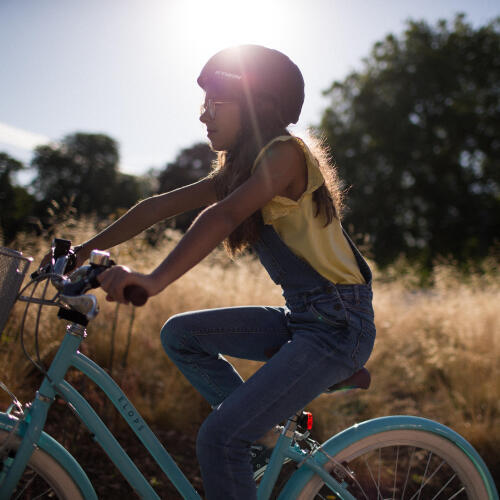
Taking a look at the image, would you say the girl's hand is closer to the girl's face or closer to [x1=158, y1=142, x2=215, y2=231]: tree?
the girl's face

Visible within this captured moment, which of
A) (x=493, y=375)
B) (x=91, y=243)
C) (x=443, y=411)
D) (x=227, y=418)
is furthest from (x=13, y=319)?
(x=493, y=375)

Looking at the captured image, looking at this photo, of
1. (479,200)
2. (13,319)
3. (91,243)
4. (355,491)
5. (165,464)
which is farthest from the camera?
(479,200)

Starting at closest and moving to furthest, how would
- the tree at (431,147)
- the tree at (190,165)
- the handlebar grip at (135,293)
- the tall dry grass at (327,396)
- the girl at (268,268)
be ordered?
the handlebar grip at (135,293) < the girl at (268,268) < the tall dry grass at (327,396) < the tree at (431,147) < the tree at (190,165)

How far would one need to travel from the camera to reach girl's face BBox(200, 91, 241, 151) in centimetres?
177

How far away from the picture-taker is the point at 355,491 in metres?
3.37

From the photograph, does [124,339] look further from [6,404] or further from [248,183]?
[248,183]

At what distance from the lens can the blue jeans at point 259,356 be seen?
61.5 inches

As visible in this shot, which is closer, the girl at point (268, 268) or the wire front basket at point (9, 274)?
the wire front basket at point (9, 274)

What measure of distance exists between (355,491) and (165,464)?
2114 mm

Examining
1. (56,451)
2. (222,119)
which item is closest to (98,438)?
(56,451)

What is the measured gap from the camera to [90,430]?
161cm

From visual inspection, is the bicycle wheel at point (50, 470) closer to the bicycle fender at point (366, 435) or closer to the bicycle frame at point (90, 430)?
the bicycle frame at point (90, 430)

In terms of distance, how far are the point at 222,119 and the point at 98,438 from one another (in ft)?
3.75

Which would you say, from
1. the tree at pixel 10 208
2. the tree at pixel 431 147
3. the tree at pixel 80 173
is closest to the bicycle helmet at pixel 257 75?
the tree at pixel 10 208
